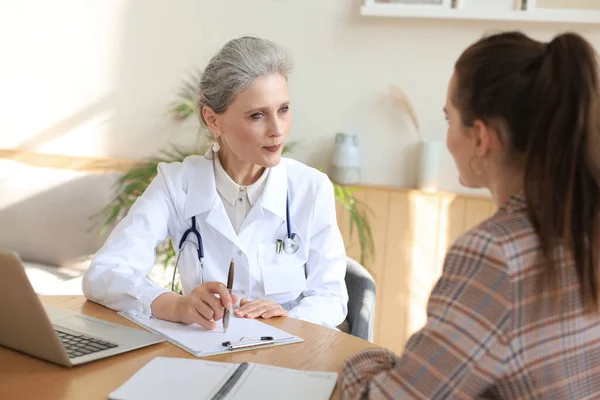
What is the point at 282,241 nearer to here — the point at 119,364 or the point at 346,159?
the point at 119,364

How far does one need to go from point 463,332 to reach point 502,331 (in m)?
0.05

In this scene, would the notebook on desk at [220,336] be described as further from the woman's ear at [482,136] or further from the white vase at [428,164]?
the white vase at [428,164]

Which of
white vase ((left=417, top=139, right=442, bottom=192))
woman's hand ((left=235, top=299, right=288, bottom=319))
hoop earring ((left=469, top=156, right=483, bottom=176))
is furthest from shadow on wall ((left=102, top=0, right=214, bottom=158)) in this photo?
hoop earring ((left=469, top=156, right=483, bottom=176))

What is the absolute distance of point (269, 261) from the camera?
80.8 inches

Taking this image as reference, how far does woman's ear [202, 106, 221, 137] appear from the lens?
213 cm

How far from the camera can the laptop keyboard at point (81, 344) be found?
1407 millimetres

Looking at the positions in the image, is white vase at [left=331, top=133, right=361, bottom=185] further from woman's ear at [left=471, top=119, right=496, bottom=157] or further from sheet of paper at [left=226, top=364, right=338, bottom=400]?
woman's ear at [left=471, top=119, right=496, bottom=157]

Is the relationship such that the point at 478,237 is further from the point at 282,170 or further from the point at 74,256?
the point at 74,256

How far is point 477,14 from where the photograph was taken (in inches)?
126

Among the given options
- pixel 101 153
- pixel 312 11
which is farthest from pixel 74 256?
pixel 312 11

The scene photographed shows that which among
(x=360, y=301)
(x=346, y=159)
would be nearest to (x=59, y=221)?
(x=346, y=159)

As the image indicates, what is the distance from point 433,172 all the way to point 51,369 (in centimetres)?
224

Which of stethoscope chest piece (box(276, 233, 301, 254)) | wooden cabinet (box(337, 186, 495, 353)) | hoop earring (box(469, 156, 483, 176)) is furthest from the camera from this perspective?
wooden cabinet (box(337, 186, 495, 353))

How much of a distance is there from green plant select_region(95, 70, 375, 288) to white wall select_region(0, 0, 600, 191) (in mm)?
110
